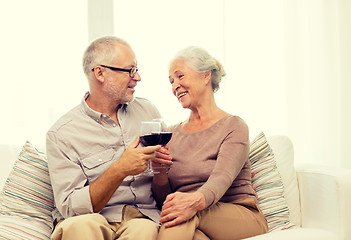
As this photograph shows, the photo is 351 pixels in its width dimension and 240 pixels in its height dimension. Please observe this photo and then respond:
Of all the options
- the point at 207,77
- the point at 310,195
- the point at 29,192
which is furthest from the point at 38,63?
the point at 310,195

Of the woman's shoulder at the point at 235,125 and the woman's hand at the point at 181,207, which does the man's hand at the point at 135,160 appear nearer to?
the woman's hand at the point at 181,207

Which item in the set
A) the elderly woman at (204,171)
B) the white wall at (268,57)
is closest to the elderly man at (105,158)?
the elderly woman at (204,171)

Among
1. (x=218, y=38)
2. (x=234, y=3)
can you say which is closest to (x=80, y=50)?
(x=218, y=38)

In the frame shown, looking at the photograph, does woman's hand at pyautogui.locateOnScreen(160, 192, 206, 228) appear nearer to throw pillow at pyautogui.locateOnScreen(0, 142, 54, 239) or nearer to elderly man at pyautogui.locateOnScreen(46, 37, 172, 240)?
elderly man at pyautogui.locateOnScreen(46, 37, 172, 240)

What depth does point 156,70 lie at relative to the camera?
12.0 ft

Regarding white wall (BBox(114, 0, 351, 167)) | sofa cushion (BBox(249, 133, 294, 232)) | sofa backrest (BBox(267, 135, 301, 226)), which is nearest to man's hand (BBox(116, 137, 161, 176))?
sofa cushion (BBox(249, 133, 294, 232))

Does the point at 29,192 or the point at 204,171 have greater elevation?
the point at 204,171

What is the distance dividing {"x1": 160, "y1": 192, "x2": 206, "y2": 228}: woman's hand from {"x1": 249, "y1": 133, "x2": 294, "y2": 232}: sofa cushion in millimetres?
597

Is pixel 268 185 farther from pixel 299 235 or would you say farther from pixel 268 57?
pixel 268 57

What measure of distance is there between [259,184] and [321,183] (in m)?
0.32

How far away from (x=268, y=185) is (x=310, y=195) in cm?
25

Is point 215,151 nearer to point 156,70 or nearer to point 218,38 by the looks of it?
point 156,70

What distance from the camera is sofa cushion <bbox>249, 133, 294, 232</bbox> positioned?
7.56 ft

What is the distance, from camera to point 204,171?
2100 mm
